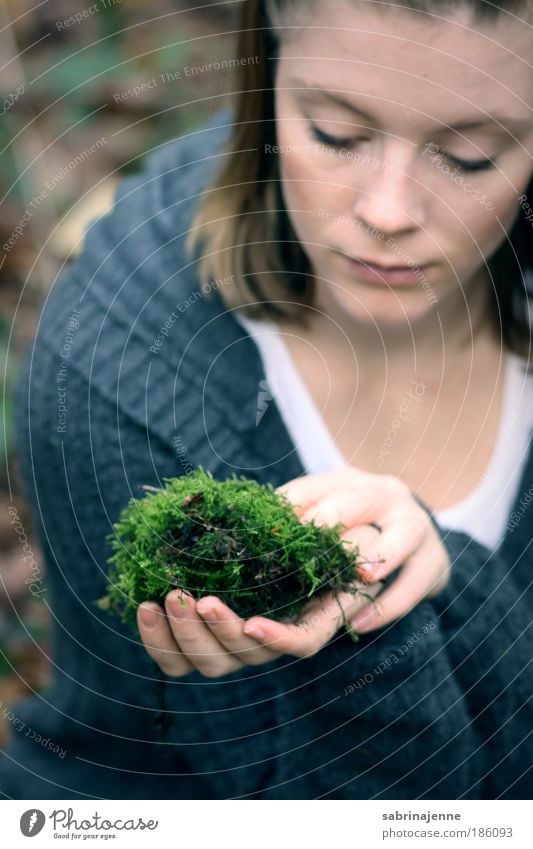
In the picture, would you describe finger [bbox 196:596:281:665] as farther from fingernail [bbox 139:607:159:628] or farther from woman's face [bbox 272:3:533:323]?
woman's face [bbox 272:3:533:323]

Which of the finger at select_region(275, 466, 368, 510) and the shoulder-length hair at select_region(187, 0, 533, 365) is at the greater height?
the shoulder-length hair at select_region(187, 0, 533, 365)

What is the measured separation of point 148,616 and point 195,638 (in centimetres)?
3

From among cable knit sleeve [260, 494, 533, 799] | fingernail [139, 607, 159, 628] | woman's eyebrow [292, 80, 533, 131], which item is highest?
woman's eyebrow [292, 80, 533, 131]

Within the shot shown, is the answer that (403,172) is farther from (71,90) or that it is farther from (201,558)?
(71,90)

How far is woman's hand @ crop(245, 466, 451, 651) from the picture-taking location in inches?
24.0

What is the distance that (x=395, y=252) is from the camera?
0.68 metres

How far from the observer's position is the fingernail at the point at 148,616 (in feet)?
1.89

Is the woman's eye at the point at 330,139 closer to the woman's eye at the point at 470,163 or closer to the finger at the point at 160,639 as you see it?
the woman's eye at the point at 470,163

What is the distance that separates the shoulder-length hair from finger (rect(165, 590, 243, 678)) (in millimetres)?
289

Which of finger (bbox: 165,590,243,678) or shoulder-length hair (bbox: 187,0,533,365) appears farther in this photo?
shoulder-length hair (bbox: 187,0,533,365)

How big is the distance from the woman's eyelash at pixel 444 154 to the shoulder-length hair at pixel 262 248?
2.7 inches

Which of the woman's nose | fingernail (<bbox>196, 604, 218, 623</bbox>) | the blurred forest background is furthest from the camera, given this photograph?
the blurred forest background

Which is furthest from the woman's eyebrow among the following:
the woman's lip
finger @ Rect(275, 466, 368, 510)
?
finger @ Rect(275, 466, 368, 510)
